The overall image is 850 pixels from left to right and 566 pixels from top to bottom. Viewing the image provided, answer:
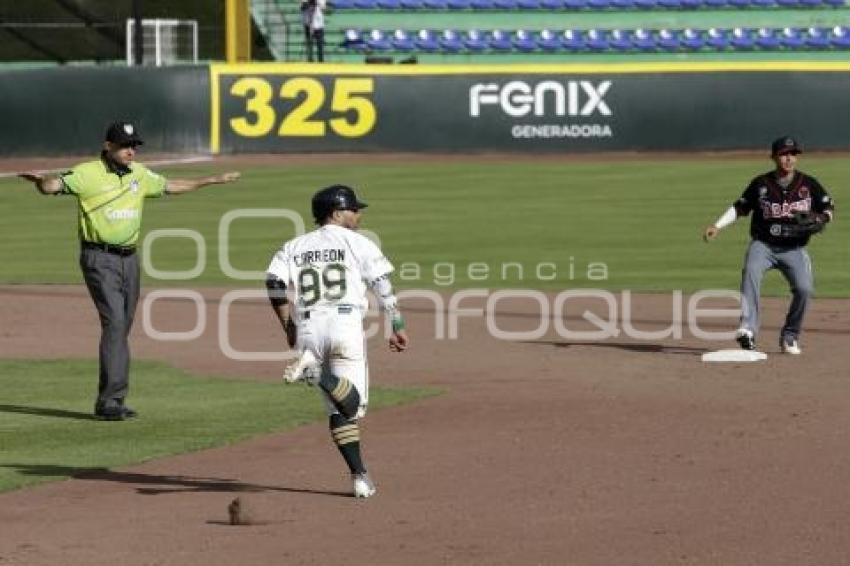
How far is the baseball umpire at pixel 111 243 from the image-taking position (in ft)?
49.1

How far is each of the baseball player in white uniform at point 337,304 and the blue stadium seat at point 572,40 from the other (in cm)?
3615

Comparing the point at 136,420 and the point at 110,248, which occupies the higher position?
the point at 110,248

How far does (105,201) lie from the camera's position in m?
15.0

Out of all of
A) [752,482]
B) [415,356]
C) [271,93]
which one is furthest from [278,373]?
[271,93]

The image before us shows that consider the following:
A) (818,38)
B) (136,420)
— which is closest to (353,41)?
(818,38)

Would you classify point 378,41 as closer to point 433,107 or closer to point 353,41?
point 353,41

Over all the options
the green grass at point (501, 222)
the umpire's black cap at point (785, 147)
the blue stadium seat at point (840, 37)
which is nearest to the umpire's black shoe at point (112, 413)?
the umpire's black cap at point (785, 147)

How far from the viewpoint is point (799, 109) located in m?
40.6

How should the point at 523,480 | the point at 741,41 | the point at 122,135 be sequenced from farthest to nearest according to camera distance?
the point at 741,41, the point at 122,135, the point at 523,480

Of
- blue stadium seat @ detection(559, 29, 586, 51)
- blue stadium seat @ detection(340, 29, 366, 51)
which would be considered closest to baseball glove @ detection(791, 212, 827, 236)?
blue stadium seat @ detection(559, 29, 586, 51)

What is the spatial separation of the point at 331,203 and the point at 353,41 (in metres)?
36.3

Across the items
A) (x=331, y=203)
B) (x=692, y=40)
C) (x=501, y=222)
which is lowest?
(x=501, y=222)

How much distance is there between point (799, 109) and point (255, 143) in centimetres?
1115

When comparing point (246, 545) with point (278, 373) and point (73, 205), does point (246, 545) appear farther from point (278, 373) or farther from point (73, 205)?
point (73, 205)
